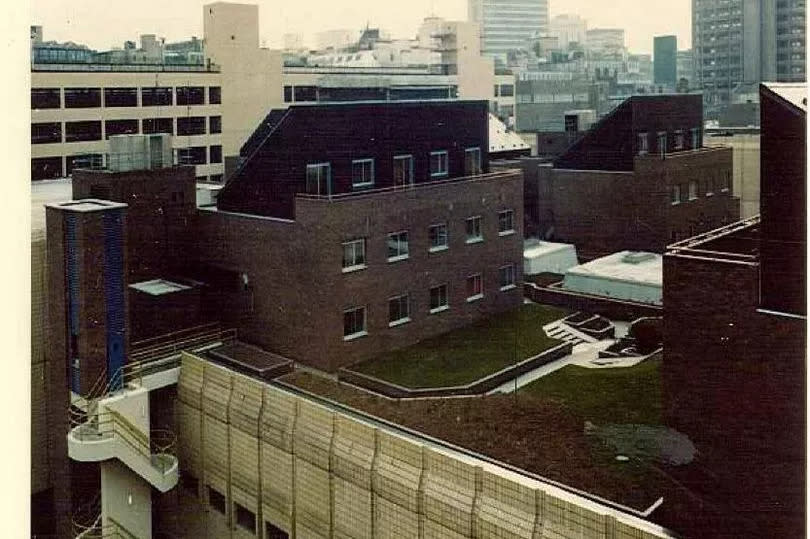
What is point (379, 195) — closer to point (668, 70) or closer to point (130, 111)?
point (668, 70)

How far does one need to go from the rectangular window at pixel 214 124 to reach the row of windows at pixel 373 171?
2984cm

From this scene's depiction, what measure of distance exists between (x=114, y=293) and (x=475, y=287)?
11.2 m

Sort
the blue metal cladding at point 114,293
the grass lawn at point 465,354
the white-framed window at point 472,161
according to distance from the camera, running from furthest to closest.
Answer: the white-framed window at point 472,161, the grass lawn at point 465,354, the blue metal cladding at point 114,293

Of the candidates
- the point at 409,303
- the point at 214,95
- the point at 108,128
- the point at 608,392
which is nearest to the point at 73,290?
the point at 409,303

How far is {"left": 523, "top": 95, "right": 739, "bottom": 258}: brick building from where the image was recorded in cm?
3447

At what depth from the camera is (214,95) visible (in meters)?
55.4

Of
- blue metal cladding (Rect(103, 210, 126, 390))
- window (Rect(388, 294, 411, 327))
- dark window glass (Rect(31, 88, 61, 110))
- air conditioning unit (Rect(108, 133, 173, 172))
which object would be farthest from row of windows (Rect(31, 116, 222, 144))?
blue metal cladding (Rect(103, 210, 126, 390))

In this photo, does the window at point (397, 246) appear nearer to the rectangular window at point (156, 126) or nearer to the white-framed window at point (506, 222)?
the white-framed window at point (506, 222)

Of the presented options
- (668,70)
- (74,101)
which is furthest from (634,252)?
(74,101)

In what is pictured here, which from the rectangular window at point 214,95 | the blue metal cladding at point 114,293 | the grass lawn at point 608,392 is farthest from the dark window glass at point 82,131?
the grass lawn at point 608,392

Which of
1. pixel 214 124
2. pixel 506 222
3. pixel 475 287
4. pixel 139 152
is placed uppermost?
pixel 214 124

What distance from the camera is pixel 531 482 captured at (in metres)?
13.5

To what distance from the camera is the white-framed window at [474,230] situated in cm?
2698

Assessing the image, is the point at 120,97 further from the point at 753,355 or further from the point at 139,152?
the point at 753,355
